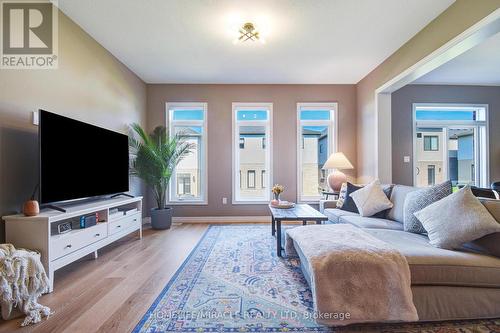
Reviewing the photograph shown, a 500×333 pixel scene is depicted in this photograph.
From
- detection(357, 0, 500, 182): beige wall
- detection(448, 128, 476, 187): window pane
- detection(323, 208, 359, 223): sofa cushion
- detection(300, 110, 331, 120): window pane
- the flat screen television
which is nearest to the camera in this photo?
the flat screen television

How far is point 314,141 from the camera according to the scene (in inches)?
186

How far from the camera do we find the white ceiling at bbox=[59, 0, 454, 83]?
93.4 inches

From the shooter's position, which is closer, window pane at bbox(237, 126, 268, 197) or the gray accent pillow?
the gray accent pillow

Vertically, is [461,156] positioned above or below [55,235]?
above

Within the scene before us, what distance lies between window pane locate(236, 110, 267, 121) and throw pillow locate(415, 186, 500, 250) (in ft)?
11.0

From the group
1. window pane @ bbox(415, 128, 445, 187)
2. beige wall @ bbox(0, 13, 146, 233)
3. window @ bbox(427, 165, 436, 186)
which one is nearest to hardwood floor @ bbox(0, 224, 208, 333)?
beige wall @ bbox(0, 13, 146, 233)

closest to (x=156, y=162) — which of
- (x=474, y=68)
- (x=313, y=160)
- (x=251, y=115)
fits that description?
(x=251, y=115)

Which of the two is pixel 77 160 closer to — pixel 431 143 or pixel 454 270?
pixel 454 270

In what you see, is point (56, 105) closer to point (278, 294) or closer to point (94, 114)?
point (94, 114)

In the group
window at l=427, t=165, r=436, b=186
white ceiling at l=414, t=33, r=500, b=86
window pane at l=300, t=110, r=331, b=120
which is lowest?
window at l=427, t=165, r=436, b=186

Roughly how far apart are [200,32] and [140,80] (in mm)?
2041

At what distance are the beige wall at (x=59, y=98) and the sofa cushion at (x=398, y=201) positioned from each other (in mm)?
3803

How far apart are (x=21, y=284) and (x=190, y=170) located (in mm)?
3220

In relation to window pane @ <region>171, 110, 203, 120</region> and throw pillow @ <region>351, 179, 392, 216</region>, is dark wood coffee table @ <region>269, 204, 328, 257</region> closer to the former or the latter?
throw pillow @ <region>351, 179, 392, 216</region>
